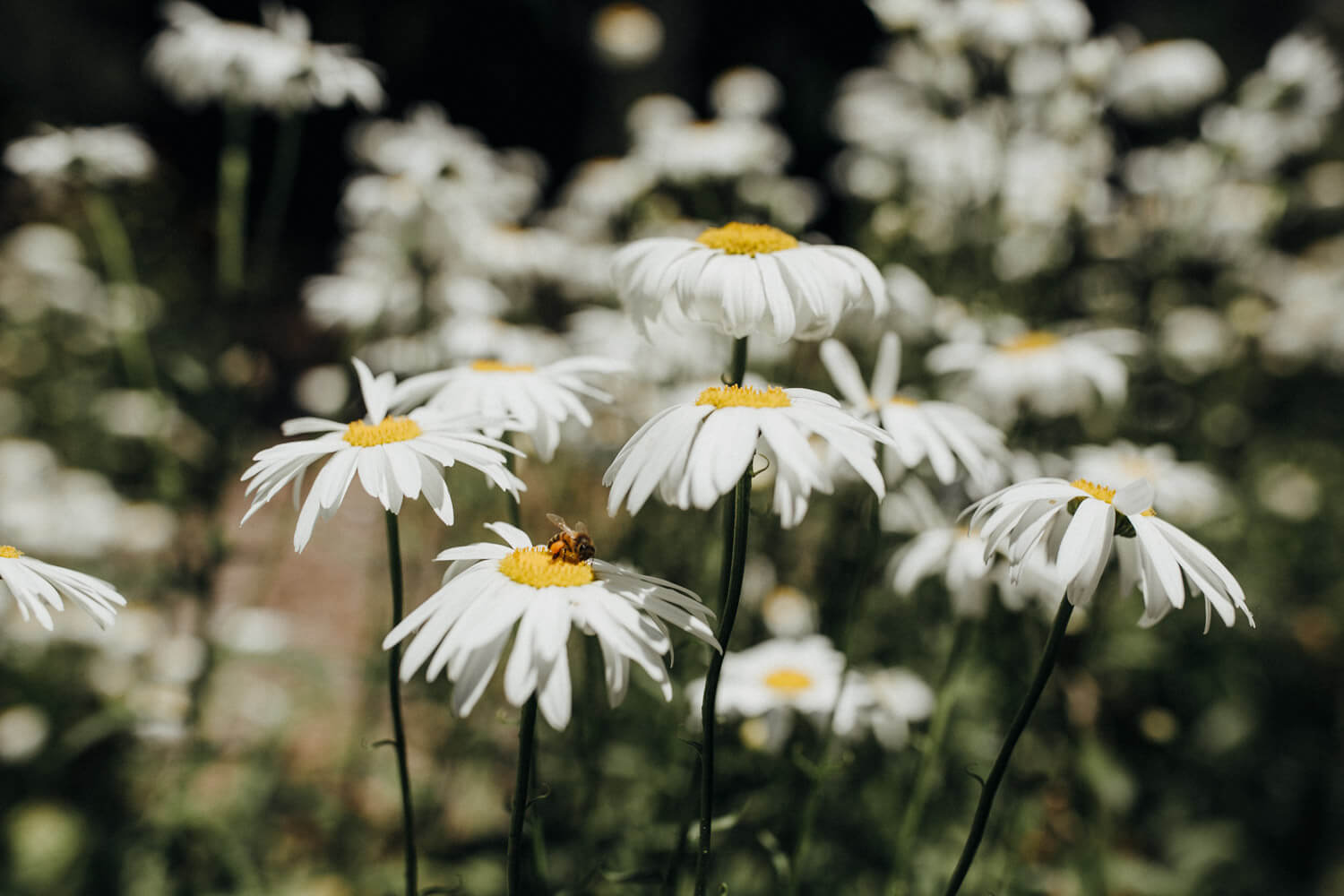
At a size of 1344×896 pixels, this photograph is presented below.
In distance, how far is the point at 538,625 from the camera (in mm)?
763

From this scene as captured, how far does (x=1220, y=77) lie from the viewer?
142 inches

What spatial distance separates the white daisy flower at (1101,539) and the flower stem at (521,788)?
458 millimetres

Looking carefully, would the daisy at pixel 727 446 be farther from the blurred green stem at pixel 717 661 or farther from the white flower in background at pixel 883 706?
the white flower in background at pixel 883 706

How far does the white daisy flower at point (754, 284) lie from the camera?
39.0 inches

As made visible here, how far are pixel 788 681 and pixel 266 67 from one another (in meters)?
1.89

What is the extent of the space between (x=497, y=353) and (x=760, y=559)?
832 mm

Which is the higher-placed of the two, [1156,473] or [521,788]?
[1156,473]

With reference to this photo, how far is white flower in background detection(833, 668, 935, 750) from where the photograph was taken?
1.48m

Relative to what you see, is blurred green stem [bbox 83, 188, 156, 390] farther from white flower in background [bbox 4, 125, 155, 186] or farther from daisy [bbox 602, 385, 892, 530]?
daisy [bbox 602, 385, 892, 530]

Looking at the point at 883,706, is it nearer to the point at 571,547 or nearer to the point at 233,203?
the point at 571,547

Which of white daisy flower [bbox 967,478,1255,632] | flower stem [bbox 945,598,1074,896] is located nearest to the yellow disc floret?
white daisy flower [bbox 967,478,1255,632]

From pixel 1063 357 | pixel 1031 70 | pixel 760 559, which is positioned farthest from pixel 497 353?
pixel 1031 70

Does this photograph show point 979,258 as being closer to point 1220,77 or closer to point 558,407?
point 1220,77

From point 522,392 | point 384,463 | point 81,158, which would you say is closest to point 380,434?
point 384,463
